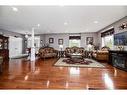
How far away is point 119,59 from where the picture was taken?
6055 millimetres

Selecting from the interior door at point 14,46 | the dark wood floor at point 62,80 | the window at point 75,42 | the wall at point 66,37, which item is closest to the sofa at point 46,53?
the wall at point 66,37

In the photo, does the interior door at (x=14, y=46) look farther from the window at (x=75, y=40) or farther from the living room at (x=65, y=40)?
the window at (x=75, y=40)

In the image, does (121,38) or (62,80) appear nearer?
(62,80)

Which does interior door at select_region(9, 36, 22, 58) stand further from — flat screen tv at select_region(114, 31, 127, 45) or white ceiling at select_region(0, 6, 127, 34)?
flat screen tv at select_region(114, 31, 127, 45)

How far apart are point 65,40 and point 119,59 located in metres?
7.70

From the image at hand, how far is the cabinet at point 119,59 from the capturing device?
5.57 m

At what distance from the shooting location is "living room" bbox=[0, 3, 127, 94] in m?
5.59

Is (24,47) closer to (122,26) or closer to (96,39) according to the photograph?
(96,39)

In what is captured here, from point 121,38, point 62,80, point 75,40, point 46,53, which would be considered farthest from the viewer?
point 75,40

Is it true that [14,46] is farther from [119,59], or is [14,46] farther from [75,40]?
[119,59]

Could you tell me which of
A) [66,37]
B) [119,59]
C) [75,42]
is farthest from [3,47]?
[119,59]

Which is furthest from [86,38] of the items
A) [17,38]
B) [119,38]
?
[17,38]
